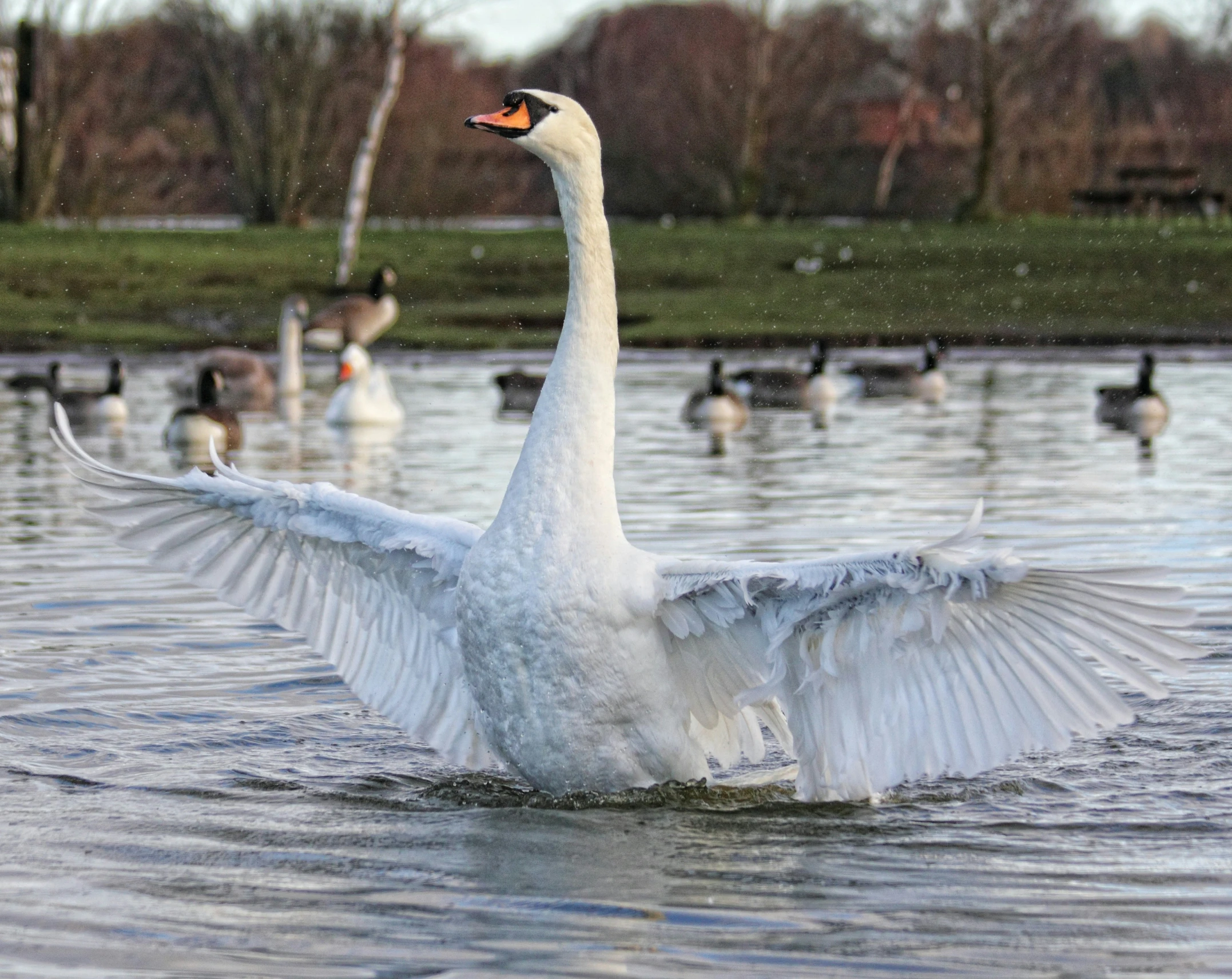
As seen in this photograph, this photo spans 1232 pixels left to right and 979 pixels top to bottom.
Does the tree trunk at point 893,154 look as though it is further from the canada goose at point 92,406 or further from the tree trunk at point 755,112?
the canada goose at point 92,406

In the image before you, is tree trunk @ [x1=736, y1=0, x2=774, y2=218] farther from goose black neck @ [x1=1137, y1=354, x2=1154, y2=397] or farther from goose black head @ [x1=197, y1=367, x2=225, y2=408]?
goose black head @ [x1=197, y1=367, x2=225, y2=408]

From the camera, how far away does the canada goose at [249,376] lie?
20.1 meters

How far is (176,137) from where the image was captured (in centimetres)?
5394

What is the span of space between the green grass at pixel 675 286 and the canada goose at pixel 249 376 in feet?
16.6

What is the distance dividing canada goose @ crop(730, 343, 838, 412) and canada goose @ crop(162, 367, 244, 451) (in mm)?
6179

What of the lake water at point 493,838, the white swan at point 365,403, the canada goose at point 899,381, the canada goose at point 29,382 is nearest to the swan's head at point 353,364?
the white swan at point 365,403

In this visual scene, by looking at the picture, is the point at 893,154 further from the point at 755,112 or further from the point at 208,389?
the point at 208,389

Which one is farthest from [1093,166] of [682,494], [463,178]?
[682,494]

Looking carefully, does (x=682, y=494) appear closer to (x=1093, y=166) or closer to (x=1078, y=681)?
(x=1078, y=681)

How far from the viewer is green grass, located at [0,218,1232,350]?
28.0m

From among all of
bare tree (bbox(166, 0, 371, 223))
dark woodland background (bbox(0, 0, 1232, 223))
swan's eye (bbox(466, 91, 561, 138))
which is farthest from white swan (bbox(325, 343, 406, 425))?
bare tree (bbox(166, 0, 371, 223))

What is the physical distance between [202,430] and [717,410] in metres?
4.78

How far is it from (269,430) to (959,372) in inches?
Result: 384

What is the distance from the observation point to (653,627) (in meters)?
5.59
